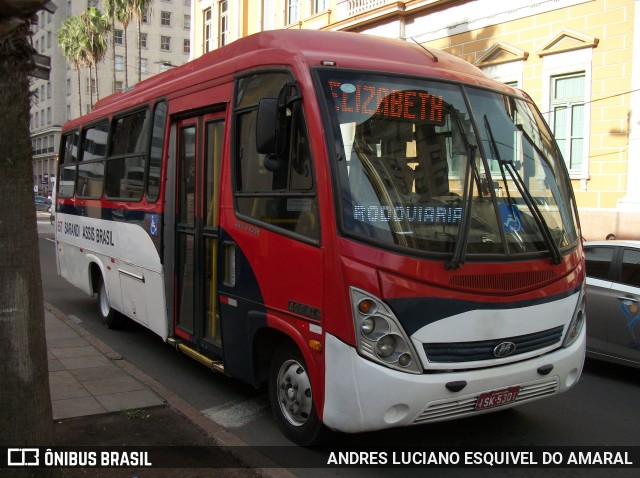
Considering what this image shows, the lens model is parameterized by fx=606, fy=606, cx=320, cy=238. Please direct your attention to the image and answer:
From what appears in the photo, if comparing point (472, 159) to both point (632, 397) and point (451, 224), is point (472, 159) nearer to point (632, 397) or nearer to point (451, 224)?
point (451, 224)

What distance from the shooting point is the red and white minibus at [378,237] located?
12.6 ft

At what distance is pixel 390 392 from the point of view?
12.3 ft

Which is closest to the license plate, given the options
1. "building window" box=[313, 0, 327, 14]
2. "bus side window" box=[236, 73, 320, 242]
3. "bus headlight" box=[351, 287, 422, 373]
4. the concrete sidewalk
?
"bus headlight" box=[351, 287, 422, 373]

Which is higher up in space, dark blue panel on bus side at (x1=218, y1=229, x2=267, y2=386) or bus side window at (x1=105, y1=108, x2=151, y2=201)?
bus side window at (x1=105, y1=108, x2=151, y2=201)

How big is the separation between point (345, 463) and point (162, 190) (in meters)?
3.50

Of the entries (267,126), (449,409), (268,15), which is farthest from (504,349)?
(268,15)

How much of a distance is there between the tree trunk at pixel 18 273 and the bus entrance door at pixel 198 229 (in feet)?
7.11

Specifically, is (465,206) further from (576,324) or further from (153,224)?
(153,224)

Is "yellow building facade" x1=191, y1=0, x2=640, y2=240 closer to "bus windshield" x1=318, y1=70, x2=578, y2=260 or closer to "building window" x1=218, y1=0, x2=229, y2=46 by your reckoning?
"bus windshield" x1=318, y1=70, x2=578, y2=260

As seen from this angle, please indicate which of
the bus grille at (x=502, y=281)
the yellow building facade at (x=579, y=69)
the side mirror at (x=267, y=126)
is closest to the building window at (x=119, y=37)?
the yellow building facade at (x=579, y=69)

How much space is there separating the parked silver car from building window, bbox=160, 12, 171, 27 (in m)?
65.0

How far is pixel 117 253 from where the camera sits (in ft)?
25.4

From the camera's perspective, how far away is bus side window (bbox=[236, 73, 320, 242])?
4264mm

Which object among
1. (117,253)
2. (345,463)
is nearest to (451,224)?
(345,463)
